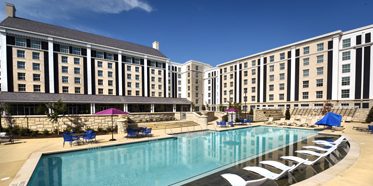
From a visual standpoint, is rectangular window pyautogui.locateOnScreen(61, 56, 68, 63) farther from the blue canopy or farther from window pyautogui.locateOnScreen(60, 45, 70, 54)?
the blue canopy

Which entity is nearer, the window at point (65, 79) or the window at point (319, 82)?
the window at point (65, 79)

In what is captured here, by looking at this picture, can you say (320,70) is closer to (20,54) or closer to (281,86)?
(281,86)

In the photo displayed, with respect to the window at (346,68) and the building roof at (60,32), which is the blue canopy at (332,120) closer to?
the window at (346,68)

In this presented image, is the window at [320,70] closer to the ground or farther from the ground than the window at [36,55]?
closer to the ground

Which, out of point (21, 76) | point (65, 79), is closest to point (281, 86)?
point (65, 79)

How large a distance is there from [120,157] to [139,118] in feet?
45.6

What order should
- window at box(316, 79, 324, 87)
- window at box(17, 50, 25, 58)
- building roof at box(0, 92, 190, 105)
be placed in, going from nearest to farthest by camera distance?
building roof at box(0, 92, 190, 105), window at box(17, 50, 25, 58), window at box(316, 79, 324, 87)

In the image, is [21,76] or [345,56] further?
[345,56]

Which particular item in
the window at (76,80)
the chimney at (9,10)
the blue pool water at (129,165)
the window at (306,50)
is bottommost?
the blue pool water at (129,165)

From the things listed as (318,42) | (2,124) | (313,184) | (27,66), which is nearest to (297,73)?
(318,42)

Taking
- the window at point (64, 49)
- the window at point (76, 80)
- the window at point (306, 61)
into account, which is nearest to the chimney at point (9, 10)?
the window at point (64, 49)

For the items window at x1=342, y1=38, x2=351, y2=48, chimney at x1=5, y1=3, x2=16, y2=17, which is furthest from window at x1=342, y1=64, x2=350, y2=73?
chimney at x1=5, y1=3, x2=16, y2=17

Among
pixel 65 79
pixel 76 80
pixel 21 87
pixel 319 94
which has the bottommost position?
pixel 319 94

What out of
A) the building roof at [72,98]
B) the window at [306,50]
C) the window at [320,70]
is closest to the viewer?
the building roof at [72,98]
